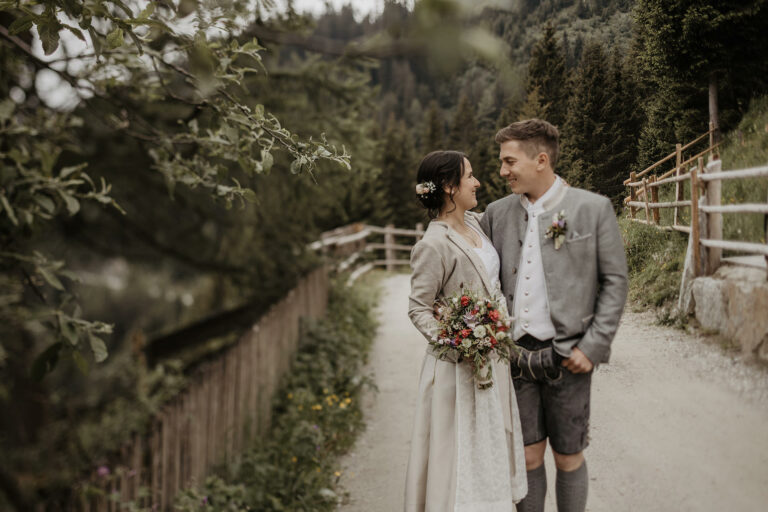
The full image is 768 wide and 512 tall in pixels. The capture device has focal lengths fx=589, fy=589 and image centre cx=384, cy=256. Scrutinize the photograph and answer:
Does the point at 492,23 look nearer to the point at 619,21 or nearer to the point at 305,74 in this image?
the point at 619,21

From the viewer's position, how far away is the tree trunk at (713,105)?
56.6 inches

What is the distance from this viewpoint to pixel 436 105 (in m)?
2.44

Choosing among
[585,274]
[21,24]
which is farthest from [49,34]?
[585,274]

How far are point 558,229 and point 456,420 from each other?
2.66ft

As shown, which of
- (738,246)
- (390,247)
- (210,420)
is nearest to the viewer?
(738,246)

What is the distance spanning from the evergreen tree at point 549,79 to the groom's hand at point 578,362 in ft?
2.26

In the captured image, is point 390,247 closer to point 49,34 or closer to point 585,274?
point 585,274

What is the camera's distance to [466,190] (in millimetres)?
1945

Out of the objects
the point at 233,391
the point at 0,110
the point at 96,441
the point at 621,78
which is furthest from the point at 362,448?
the point at 96,441

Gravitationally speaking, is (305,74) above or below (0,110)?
above

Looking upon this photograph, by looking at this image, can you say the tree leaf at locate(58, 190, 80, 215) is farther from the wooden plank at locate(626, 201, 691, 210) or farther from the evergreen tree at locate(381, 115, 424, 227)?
the wooden plank at locate(626, 201, 691, 210)

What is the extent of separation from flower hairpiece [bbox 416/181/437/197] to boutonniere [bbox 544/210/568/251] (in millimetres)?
417

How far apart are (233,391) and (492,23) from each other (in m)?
4.38

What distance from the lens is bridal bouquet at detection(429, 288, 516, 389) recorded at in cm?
180
